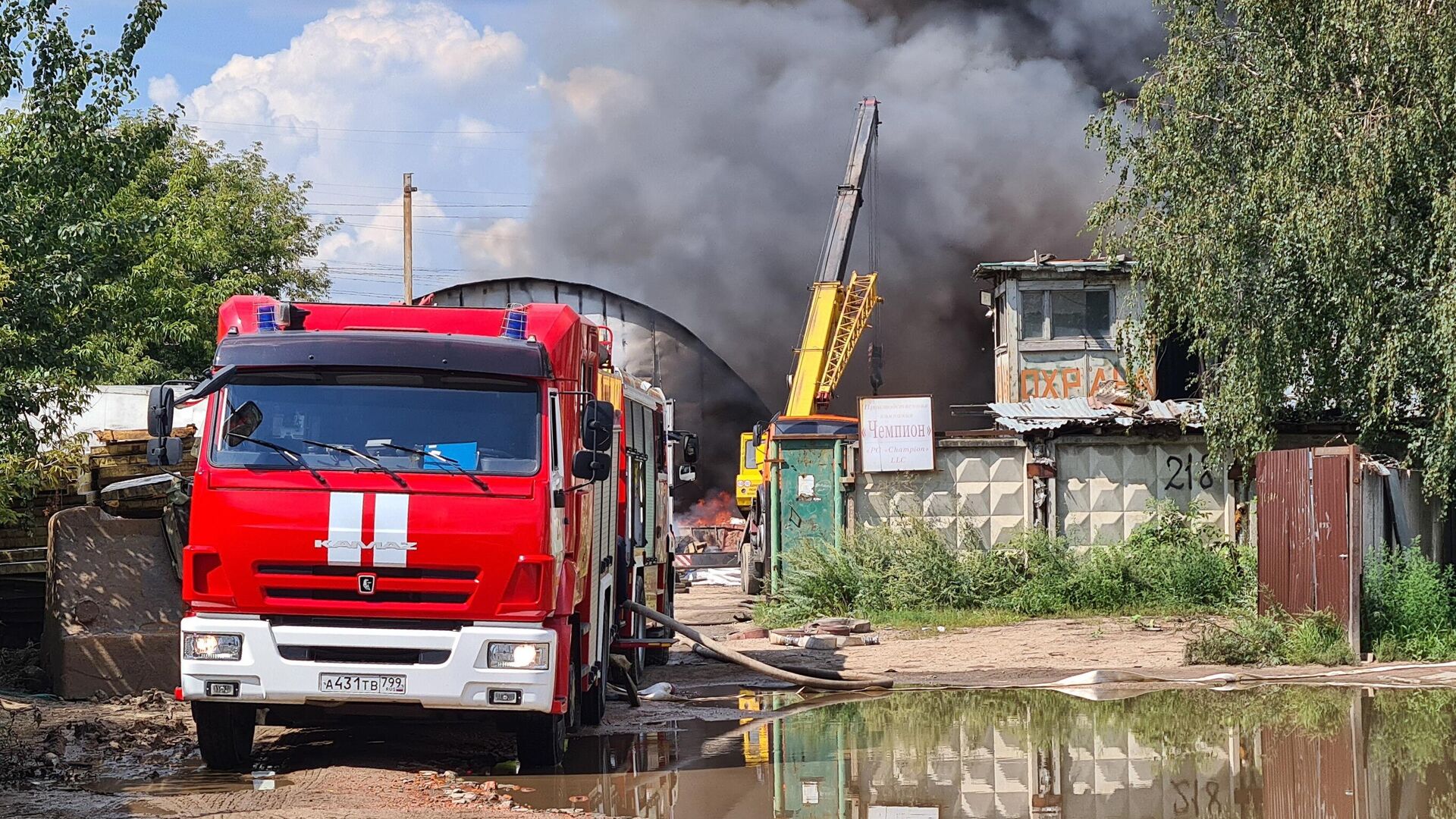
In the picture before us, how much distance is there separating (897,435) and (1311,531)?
22.5 feet

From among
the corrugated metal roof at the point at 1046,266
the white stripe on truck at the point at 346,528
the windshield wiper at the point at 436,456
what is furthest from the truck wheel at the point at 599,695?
the corrugated metal roof at the point at 1046,266

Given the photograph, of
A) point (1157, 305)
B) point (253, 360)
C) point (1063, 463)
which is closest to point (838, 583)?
point (1063, 463)

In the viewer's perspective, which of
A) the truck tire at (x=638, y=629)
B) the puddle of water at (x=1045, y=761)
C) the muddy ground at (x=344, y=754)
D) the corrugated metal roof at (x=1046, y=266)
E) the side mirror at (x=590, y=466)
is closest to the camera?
the muddy ground at (x=344, y=754)

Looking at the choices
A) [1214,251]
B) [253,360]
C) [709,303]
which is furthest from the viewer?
[709,303]

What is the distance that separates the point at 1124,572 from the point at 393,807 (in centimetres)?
1341

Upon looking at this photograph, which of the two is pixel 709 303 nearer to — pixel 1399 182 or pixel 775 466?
pixel 775 466

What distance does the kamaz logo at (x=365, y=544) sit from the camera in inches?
322

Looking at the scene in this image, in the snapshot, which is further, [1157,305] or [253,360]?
[1157,305]

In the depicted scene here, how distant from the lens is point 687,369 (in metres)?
41.0

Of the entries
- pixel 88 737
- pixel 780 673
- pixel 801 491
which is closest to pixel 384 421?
pixel 88 737

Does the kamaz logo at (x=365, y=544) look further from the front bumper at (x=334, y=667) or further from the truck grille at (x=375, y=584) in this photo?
the front bumper at (x=334, y=667)

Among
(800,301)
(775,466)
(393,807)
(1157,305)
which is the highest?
(800,301)

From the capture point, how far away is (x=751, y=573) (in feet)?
83.7

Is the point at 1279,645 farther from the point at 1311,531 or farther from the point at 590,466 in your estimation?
the point at 590,466
